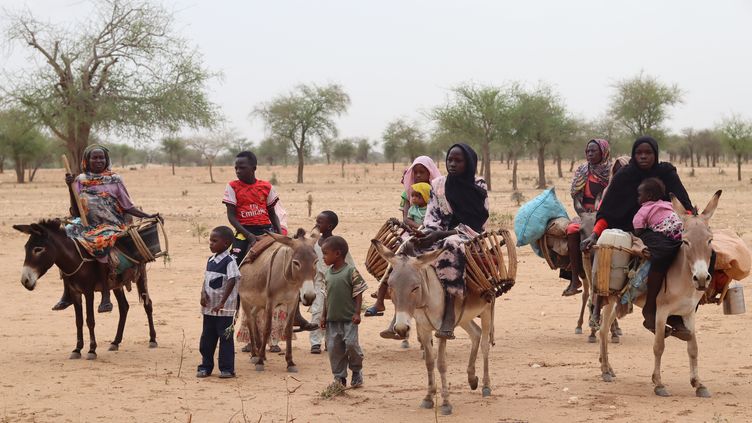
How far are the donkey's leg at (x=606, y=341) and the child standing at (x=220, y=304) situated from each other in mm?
3419

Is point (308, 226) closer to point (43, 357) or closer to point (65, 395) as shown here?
point (43, 357)

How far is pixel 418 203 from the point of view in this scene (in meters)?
9.70

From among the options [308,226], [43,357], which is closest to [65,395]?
[43,357]

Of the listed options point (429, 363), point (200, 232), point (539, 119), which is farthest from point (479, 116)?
point (429, 363)

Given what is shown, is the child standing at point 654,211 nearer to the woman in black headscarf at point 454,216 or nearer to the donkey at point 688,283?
the donkey at point 688,283

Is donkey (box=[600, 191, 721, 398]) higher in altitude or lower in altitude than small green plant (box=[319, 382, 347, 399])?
higher

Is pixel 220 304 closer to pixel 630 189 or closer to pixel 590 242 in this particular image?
pixel 590 242

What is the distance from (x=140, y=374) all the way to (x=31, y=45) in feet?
83.5

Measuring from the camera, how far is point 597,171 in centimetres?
1056

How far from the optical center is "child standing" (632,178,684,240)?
25.1 feet

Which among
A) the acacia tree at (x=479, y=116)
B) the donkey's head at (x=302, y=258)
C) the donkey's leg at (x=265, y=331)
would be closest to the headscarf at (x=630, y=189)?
the donkey's head at (x=302, y=258)

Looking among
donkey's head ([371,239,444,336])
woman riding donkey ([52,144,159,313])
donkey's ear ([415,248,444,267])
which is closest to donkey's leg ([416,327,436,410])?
donkey's head ([371,239,444,336])

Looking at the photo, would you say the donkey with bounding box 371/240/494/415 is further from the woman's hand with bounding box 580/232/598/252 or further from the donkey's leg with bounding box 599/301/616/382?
the woman's hand with bounding box 580/232/598/252

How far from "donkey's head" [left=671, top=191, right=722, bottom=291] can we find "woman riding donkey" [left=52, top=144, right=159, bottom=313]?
5.62 metres
